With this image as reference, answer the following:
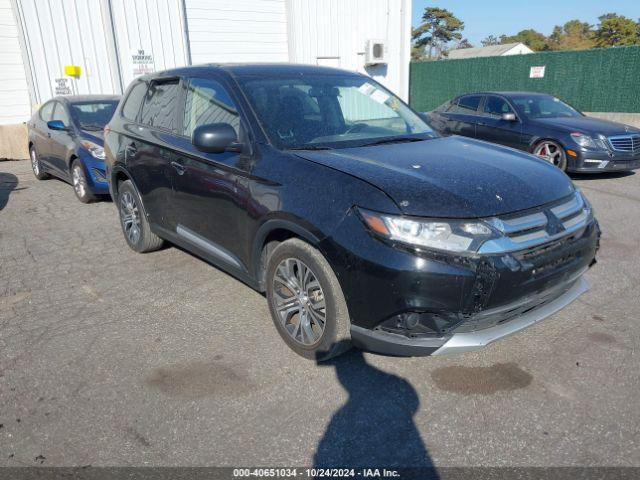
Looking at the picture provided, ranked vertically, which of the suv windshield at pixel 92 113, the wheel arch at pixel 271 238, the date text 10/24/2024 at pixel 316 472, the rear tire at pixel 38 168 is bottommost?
the date text 10/24/2024 at pixel 316 472

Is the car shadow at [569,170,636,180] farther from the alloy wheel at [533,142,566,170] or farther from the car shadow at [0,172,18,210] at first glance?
the car shadow at [0,172,18,210]

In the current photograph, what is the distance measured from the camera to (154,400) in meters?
2.87

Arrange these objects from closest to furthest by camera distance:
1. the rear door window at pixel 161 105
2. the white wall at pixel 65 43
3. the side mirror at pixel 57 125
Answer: the rear door window at pixel 161 105 < the side mirror at pixel 57 125 < the white wall at pixel 65 43

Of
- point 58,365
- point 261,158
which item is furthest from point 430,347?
point 58,365

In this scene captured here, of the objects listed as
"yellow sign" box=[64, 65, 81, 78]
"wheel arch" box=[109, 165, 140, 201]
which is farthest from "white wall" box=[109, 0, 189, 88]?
"wheel arch" box=[109, 165, 140, 201]

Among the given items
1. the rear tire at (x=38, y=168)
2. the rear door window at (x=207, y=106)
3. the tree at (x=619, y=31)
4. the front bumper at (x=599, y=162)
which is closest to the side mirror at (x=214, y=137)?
the rear door window at (x=207, y=106)

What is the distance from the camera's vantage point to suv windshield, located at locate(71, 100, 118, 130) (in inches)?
296

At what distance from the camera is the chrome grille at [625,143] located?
8172 millimetres

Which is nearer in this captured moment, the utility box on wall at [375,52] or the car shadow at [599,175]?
the car shadow at [599,175]

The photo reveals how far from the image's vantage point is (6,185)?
9141 millimetres

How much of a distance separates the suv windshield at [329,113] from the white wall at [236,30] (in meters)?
9.91

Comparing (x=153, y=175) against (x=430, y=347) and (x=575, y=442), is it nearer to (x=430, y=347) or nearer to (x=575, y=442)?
(x=430, y=347)

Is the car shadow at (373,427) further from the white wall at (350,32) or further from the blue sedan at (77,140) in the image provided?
the white wall at (350,32)

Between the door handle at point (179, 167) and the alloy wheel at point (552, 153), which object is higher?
the door handle at point (179, 167)
